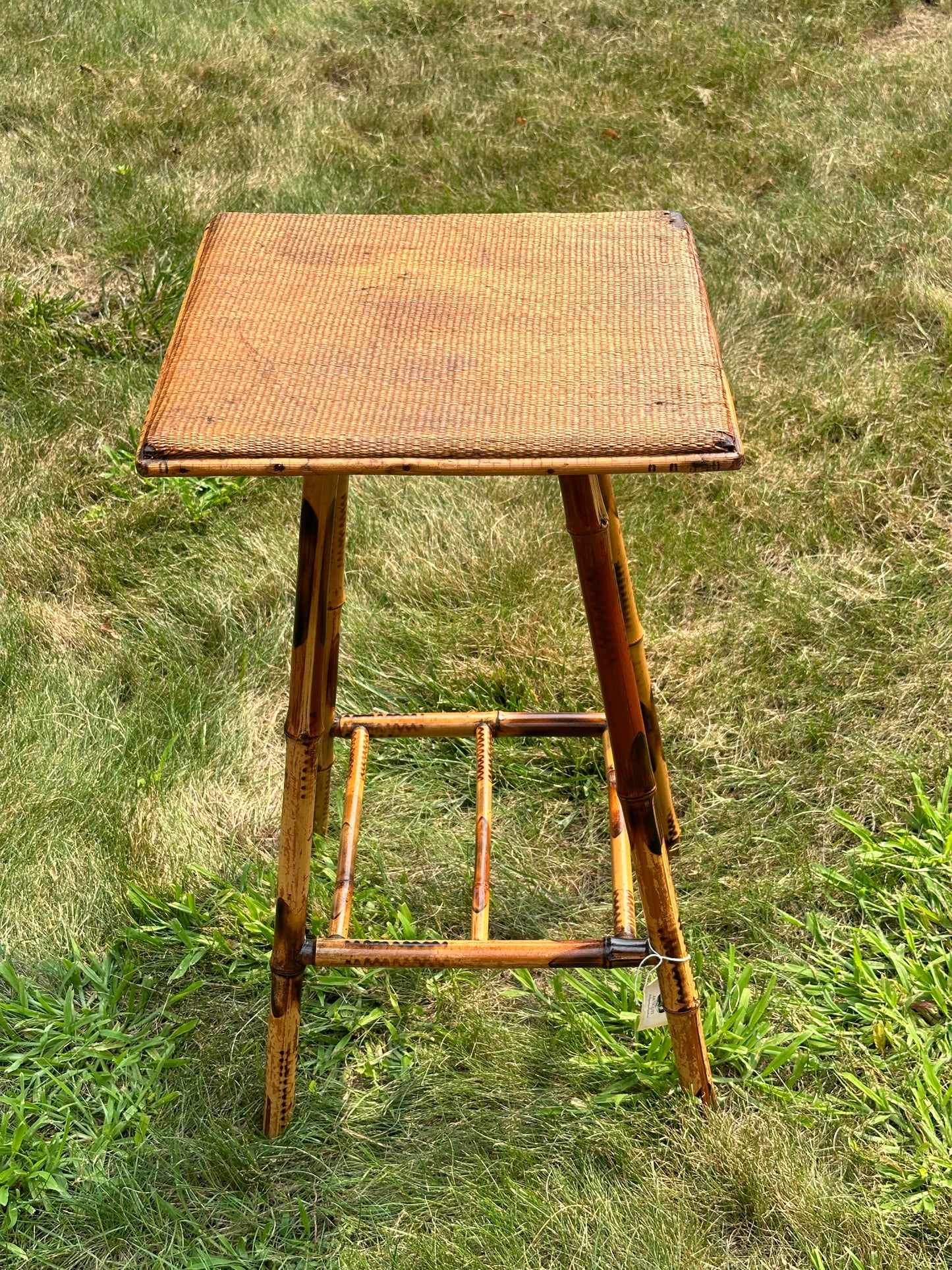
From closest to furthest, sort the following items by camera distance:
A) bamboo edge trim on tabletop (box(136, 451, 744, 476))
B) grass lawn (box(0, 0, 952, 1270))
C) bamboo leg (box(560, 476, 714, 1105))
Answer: bamboo edge trim on tabletop (box(136, 451, 744, 476)) → bamboo leg (box(560, 476, 714, 1105)) → grass lawn (box(0, 0, 952, 1270))

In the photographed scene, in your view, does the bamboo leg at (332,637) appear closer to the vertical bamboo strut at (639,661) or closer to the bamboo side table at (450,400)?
the bamboo side table at (450,400)

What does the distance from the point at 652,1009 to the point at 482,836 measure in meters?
0.42

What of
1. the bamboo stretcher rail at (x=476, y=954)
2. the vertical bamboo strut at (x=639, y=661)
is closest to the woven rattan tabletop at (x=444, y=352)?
the vertical bamboo strut at (x=639, y=661)

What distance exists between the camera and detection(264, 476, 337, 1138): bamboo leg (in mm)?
1678

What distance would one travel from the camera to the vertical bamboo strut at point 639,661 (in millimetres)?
1936

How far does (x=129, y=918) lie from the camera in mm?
2369

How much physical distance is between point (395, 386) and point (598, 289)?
33 cm

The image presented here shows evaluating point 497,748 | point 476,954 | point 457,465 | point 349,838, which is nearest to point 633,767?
point 476,954

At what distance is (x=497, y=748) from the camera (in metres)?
2.70

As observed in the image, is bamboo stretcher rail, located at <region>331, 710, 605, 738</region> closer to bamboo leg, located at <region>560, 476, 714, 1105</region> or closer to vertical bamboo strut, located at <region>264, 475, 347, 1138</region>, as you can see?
vertical bamboo strut, located at <region>264, 475, 347, 1138</region>

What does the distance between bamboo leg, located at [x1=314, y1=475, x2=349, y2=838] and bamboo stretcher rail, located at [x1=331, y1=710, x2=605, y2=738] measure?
3.1 inches

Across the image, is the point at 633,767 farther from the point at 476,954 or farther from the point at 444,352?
the point at 444,352

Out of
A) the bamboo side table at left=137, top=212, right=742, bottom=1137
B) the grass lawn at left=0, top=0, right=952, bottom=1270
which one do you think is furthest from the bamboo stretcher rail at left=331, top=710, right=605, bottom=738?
the bamboo side table at left=137, top=212, right=742, bottom=1137

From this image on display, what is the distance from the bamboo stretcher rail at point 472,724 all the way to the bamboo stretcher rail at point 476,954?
529 millimetres
